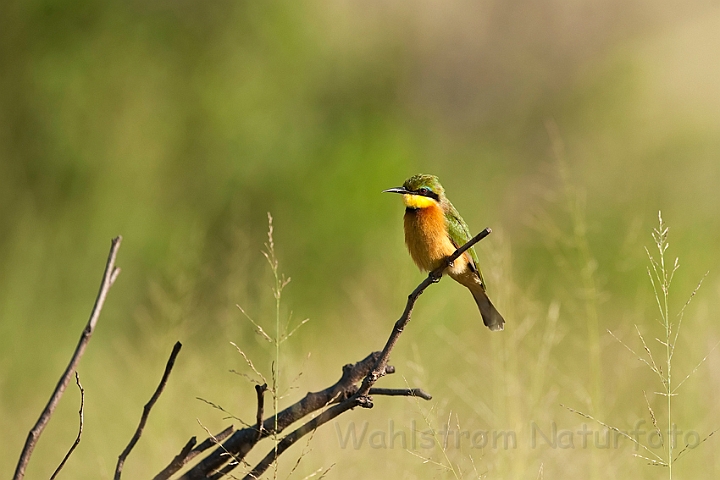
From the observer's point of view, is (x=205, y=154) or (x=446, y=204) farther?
(x=205, y=154)

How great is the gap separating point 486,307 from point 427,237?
14.7 inches

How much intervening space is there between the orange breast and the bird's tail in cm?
19

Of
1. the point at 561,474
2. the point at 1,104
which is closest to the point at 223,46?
the point at 1,104

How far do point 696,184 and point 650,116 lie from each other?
2768 mm

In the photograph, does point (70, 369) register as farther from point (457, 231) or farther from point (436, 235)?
point (457, 231)

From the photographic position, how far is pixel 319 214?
8.78m

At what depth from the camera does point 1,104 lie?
316 inches

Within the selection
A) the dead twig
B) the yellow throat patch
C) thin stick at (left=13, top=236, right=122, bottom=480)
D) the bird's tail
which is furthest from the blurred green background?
thin stick at (left=13, top=236, right=122, bottom=480)

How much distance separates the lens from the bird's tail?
9.38 ft

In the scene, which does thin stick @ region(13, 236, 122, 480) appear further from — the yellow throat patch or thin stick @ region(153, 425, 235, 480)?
the yellow throat patch

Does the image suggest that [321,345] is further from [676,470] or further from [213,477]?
[213,477]

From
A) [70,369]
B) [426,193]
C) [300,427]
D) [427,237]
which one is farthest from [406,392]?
[426,193]

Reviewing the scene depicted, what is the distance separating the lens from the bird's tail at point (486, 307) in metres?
2.86

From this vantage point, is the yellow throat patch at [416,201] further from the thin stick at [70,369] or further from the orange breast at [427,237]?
the thin stick at [70,369]
